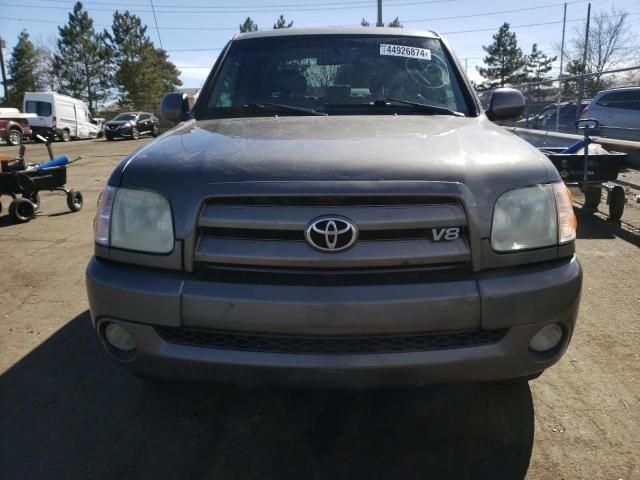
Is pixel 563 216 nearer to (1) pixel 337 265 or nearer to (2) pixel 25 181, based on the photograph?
(1) pixel 337 265

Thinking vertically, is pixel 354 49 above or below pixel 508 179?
above

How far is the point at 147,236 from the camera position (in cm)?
201

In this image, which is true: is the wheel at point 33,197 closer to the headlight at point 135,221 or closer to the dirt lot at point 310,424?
the dirt lot at point 310,424

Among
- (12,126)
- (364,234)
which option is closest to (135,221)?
(364,234)

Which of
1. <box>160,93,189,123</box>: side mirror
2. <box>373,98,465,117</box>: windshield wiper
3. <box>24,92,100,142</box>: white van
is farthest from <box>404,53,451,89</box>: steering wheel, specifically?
<box>24,92,100,142</box>: white van

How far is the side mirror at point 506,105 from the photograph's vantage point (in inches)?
129

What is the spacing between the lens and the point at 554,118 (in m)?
12.4

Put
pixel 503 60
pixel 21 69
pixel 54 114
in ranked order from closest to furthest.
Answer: pixel 54 114 < pixel 21 69 < pixel 503 60

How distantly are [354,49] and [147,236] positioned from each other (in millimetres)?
2134

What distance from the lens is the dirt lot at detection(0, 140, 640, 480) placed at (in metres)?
2.12

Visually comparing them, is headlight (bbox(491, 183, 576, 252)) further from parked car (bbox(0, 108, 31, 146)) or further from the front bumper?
parked car (bbox(0, 108, 31, 146))

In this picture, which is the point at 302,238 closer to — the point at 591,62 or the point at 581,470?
the point at 581,470

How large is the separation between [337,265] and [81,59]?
63075mm

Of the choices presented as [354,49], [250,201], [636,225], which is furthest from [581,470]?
[636,225]
